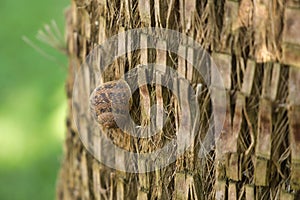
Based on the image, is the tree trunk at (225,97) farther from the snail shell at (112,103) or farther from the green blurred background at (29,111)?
the green blurred background at (29,111)

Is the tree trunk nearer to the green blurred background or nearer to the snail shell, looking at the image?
the snail shell

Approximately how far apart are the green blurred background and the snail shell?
1299 mm

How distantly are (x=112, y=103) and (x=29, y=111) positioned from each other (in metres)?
1.87

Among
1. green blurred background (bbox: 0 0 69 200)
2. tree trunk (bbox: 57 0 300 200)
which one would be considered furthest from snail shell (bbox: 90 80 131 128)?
green blurred background (bbox: 0 0 69 200)

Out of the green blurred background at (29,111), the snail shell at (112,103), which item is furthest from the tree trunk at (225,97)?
the green blurred background at (29,111)

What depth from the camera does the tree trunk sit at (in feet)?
4.18

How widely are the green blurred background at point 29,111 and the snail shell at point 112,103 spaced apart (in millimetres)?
1299

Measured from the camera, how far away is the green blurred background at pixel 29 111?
3135 mm

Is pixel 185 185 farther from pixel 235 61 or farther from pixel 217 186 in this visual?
pixel 235 61

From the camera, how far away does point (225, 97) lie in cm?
135

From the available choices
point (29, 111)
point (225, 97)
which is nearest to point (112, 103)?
point (225, 97)

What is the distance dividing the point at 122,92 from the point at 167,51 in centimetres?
16

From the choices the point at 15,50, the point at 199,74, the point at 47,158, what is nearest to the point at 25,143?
the point at 47,158

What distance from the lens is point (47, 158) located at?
321 centimetres
